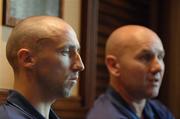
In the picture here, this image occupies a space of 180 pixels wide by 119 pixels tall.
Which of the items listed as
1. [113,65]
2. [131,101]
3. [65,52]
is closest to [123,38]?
[113,65]

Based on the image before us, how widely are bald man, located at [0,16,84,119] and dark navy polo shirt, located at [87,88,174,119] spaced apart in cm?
33

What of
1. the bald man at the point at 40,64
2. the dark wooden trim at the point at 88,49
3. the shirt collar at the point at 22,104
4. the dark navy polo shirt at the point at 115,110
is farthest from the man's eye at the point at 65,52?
the dark wooden trim at the point at 88,49

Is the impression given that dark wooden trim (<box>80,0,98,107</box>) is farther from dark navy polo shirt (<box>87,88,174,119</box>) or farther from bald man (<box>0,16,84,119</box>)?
bald man (<box>0,16,84,119</box>)

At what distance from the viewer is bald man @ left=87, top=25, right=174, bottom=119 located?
159 centimetres

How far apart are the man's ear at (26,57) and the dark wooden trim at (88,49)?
0.84 m

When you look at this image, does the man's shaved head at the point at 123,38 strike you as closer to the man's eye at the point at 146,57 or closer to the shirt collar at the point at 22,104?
the man's eye at the point at 146,57

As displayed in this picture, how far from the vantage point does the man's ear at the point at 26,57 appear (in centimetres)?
123

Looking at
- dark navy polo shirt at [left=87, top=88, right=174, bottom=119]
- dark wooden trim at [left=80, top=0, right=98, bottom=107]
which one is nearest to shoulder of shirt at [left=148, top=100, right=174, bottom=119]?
dark navy polo shirt at [left=87, top=88, right=174, bottom=119]

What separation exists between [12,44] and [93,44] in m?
0.91

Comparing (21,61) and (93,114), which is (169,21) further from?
(21,61)

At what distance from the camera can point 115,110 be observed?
1.56 m

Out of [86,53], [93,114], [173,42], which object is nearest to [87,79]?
[86,53]

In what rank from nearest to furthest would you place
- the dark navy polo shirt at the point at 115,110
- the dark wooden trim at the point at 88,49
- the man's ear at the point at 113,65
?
1. the dark navy polo shirt at the point at 115,110
2. the man's ear at the point at 113,65
3. the dark wooden trim at the point at 88,49

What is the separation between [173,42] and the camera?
2.69m
